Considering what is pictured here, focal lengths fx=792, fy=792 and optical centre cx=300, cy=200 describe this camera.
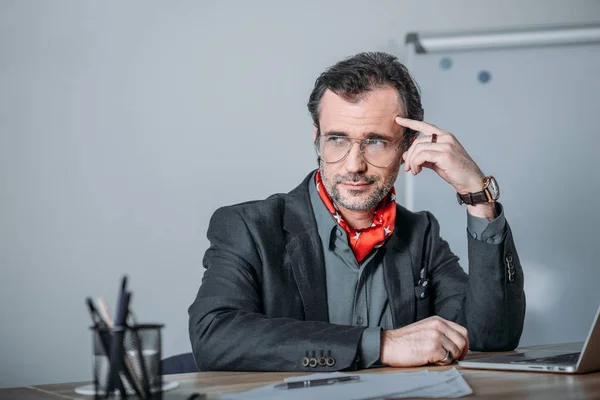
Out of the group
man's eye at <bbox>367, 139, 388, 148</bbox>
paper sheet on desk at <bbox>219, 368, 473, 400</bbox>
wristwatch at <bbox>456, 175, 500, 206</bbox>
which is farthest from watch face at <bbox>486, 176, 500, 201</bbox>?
paper sheet on desk at <bbox>219, 368, 473, 400</bbox>

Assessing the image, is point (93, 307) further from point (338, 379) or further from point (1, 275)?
point (1, 275)

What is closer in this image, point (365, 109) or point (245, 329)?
point (245, 329)

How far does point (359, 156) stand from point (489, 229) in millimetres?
377

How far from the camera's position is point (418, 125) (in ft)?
6.75

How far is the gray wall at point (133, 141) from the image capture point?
9.90 feet

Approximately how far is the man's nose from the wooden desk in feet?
2.20

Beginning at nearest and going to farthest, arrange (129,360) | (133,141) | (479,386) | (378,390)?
(129,360) < (378,390) < (479,386) < (133,141)

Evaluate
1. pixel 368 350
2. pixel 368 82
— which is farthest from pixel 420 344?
pixel 368 82

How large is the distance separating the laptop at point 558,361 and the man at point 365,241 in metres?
0.36

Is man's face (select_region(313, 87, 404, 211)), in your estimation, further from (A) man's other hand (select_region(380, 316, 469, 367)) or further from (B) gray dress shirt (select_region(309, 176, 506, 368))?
(A) man's other hand (select_region(380, 316, 469, 367))

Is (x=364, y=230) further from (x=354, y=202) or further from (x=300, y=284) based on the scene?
(x=300, y=284)

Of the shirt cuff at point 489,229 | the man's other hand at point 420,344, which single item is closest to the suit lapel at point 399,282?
the shirt cuff at point 489,229

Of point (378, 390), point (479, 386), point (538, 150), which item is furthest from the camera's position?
point (538, 150)

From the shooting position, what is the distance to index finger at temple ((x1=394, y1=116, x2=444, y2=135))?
6.68 ft
